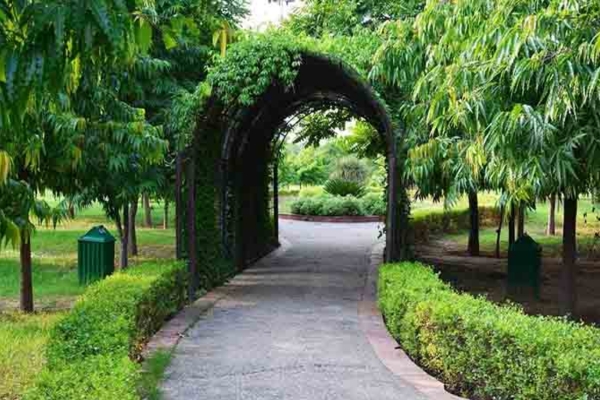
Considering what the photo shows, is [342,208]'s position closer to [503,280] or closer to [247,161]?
[247,161]

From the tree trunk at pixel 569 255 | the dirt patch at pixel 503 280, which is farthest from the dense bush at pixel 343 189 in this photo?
the tree trunk at pixel 569 255

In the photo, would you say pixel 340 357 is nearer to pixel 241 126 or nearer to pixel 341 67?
pixel 341 67

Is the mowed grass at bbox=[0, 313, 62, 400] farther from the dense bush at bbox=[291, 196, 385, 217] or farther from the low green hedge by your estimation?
the dense bush at bbox=[291, 196, 385, 217]

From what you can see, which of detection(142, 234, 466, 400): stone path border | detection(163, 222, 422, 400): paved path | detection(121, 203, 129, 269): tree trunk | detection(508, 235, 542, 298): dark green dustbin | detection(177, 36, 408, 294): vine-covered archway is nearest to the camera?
detection(163, 222, 422, 400): paved path

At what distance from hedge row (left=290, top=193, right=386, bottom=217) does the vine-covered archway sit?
1476cm

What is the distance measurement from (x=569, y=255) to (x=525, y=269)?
310 centimetres

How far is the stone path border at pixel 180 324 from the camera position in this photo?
6793 mm

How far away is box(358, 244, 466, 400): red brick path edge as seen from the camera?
5453 millimetres

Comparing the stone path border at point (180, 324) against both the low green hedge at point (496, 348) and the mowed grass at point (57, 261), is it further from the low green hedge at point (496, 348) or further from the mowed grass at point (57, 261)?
the low green hedge at point (496, 348)

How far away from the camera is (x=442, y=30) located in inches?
258

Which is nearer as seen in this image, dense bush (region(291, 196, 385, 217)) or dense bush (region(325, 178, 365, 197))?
dense bush (region(291, 196, 385, 217))

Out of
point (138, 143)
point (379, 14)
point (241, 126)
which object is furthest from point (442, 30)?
point (379, 14)

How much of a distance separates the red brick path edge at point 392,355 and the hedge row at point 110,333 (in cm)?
234

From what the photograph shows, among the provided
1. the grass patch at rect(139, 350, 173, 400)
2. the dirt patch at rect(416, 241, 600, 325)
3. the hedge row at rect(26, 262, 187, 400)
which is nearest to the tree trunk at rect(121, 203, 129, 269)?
the hedge row at rect(26, 262, 187, 400)
